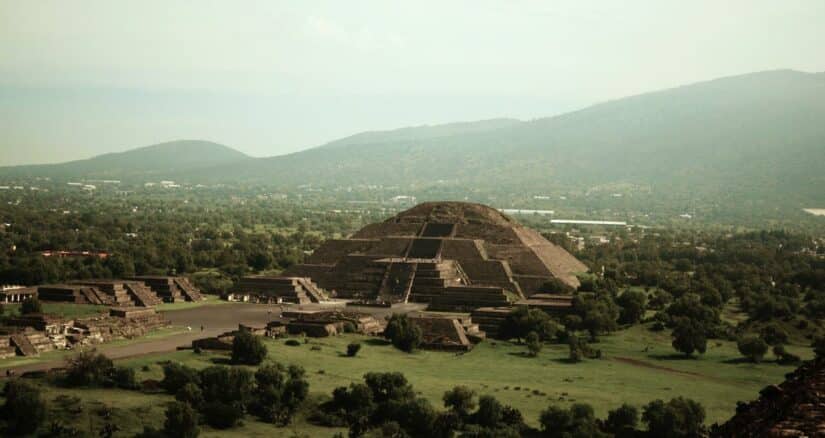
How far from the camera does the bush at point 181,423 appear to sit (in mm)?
33156

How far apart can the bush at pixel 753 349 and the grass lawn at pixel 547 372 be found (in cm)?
47

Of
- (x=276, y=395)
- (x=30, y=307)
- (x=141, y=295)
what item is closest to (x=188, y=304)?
(x=141, y=295)

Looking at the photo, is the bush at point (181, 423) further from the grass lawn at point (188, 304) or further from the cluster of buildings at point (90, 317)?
the grass lawn at point (188, 304)

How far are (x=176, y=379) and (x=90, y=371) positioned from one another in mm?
2973

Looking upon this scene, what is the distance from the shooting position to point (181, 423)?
3334 cm

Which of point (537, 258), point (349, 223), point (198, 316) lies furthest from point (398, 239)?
point (349, 223)

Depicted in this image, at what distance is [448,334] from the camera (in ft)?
180

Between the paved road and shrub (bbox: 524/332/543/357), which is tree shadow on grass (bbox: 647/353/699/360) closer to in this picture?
shrub (bbox: 524/332/543/357)

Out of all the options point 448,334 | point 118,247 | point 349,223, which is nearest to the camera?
point 448,334

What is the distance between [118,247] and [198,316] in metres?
39.7

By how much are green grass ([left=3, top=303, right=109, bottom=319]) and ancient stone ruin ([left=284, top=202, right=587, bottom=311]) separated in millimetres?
18151

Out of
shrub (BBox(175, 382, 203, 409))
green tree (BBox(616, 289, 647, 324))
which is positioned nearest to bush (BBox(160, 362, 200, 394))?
shrub (BBox(175, 382, 203, 409))

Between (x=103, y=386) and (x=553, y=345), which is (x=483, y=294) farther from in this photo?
(x=103, y=386)

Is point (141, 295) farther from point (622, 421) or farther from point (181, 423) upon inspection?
point (622, 421)
